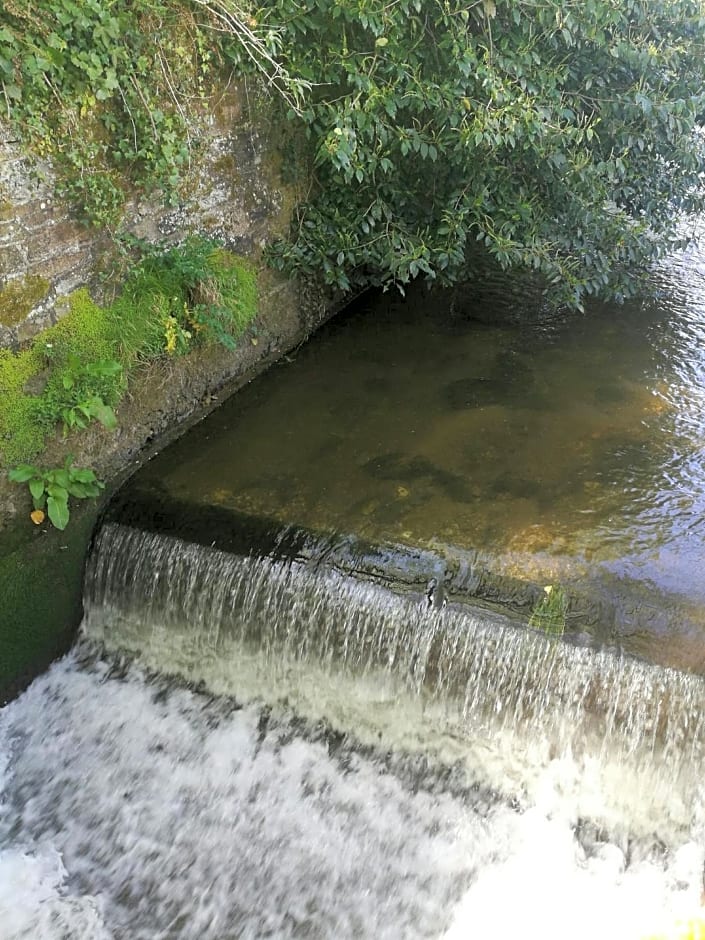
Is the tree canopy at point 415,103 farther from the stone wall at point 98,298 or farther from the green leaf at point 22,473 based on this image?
the green leaf at point 22,473

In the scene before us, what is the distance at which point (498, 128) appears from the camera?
376cm

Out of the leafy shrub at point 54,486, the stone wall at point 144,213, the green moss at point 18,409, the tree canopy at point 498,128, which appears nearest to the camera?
the stone wall at point 144,213

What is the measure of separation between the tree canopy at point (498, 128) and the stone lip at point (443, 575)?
1.85 m

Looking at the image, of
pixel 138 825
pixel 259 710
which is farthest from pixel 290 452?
pixel 138 825

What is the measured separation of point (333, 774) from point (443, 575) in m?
1.05

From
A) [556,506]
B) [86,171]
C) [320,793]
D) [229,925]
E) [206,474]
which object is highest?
[86,171]

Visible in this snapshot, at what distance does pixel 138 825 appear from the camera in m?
3.21

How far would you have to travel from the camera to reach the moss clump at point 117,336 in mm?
3557

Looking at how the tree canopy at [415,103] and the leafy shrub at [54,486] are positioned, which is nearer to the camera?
the tree canopy at [415,103]

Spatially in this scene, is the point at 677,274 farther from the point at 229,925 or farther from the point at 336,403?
the point at 229,925

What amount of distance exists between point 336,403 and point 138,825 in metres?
2.66

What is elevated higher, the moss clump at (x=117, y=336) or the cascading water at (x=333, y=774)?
the moss clump at (x=117, y=336)

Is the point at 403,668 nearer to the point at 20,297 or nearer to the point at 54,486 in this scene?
the point at 54,486

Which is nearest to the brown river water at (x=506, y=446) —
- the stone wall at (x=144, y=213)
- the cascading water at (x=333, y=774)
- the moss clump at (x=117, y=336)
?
the cascading water at (x=333, y=774)
